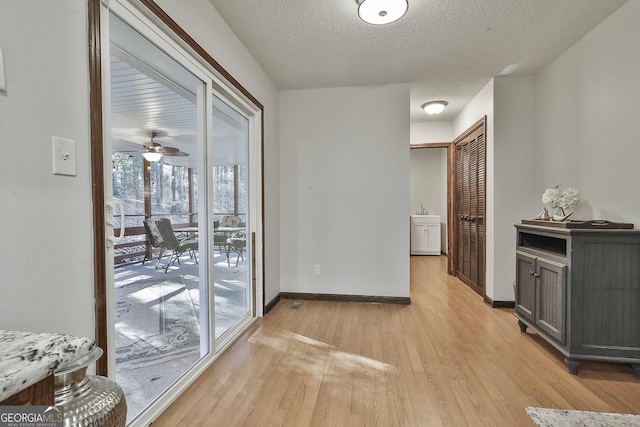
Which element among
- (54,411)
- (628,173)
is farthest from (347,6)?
(54,411)

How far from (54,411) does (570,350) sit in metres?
2.66

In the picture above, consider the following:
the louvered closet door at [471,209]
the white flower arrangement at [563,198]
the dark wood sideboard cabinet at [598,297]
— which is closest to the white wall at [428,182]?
the louvered closet door at [471,209]

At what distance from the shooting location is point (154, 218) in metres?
1.69

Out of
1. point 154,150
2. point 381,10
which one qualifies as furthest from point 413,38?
point 154,150

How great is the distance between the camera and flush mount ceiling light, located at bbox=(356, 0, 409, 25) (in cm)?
195

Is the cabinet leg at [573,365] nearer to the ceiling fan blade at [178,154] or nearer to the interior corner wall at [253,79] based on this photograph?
the interior corner wall at [253,79]

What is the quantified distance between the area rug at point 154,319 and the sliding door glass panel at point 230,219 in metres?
0.26

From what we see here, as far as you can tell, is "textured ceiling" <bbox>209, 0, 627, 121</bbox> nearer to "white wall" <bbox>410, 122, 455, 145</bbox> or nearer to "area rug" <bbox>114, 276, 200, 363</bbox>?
"white wall" <bbox>410, 122, 455, 145</bbox>

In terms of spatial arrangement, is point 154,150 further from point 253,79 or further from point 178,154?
point 253,79

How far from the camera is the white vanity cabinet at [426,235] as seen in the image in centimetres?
660

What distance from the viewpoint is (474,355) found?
2.21 meters

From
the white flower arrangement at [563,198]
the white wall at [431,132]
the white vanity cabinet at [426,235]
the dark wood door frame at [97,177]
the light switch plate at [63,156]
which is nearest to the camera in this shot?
the light switch plate at [63,156]

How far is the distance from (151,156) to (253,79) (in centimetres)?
158

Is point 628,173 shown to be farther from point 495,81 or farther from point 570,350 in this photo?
point 495,81
